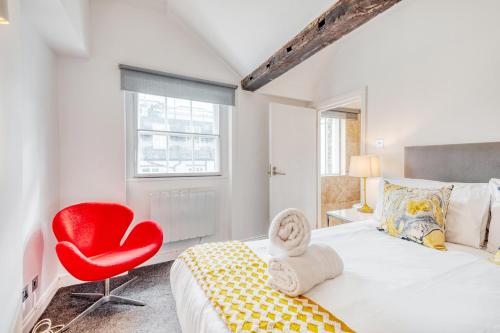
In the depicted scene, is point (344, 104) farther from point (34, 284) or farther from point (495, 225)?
point (34, 284)

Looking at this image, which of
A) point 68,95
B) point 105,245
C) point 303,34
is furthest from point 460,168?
point 68,95

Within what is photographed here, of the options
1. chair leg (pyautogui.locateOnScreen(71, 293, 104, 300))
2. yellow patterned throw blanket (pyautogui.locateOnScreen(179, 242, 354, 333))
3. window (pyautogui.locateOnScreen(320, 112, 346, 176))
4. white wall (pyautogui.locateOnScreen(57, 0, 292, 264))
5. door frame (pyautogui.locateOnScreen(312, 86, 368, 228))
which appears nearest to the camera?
yellow patterned throw blanket (pyautogui.locateOnScreen(179, 242, 354, 333))

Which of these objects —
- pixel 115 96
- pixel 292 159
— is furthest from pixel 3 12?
pixel 292 159

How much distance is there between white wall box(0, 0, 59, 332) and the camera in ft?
3.45

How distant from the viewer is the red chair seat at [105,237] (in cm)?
161

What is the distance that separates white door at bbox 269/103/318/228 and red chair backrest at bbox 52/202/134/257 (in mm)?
1754

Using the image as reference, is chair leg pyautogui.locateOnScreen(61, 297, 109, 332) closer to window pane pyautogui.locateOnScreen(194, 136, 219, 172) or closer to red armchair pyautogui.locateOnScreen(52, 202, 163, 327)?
red armchair pyautogui.locateOnScreen(52, 202, 163, 327)

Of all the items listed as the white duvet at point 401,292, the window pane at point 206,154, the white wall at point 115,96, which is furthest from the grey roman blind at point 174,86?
the white duvet at point 401,292

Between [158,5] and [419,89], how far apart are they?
2.84m

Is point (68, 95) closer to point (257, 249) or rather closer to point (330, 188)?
point (257, 249)

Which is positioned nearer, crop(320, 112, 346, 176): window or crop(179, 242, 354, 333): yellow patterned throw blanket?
crop(179, 242, 354, 333): yellow patterned throw blanket

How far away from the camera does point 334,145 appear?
4.39 m

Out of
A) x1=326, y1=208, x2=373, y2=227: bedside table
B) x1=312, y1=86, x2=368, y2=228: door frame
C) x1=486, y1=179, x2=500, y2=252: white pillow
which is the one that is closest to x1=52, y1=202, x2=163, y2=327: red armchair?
x1=326, y1=208, x2=373, y2=227: bedside table

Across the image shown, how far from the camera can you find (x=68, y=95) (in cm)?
206
